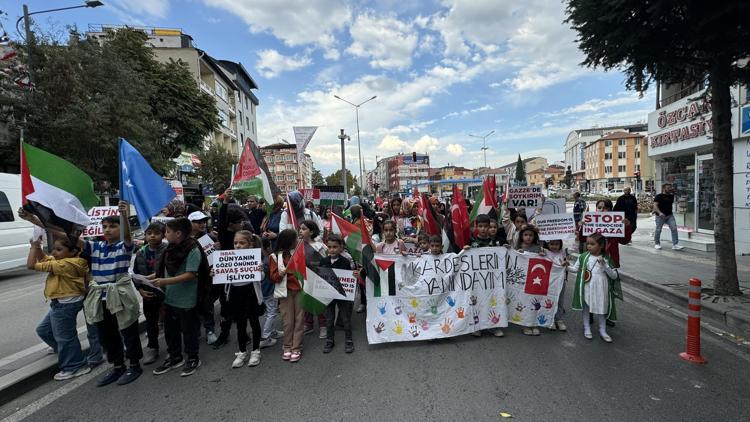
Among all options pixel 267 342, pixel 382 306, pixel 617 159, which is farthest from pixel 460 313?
pixel 617 159

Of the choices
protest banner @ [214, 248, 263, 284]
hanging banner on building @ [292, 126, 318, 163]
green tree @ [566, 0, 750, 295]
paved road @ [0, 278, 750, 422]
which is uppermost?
hanging banner on building @ [292, 126, 318, 163]

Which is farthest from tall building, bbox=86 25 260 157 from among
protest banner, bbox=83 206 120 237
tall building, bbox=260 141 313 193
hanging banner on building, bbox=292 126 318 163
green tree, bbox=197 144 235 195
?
tall building, bbox=260 141 313 193

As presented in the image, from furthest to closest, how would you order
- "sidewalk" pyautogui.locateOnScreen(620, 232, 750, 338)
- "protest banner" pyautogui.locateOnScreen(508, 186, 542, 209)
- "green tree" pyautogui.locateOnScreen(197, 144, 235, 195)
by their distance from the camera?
"green tree" pyautogui.locateOnScreen(197, 144, 235, 195)
"protest banner" pyautogui.locateOnScreen(508, 186, 542, 209)
"sidewalk" pyautogui.locateOnScreen(620, 232, 750, 338)

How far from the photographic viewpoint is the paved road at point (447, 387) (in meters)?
3.04

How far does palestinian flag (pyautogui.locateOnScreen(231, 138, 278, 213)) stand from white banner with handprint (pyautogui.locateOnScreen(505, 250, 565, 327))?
377cm

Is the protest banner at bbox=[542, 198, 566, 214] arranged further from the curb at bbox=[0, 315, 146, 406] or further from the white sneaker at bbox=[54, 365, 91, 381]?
the curb at bbox=[0, 315, 146, 406]

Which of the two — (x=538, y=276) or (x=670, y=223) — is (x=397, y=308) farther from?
(x=670, y=223)

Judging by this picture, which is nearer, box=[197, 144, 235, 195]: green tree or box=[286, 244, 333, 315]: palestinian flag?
box=[286, 244, 333, 315]: palestinian flag

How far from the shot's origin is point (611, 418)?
2.87 meters

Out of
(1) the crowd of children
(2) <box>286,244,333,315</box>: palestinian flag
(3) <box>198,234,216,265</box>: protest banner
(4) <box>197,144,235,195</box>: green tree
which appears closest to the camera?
(1) the crowd of children

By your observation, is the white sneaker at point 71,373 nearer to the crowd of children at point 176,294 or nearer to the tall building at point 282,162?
the crowd of children at point 176,294

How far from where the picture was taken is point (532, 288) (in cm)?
478

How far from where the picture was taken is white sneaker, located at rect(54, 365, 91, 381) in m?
3.86

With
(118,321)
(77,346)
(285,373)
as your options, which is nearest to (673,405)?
(285,373)
